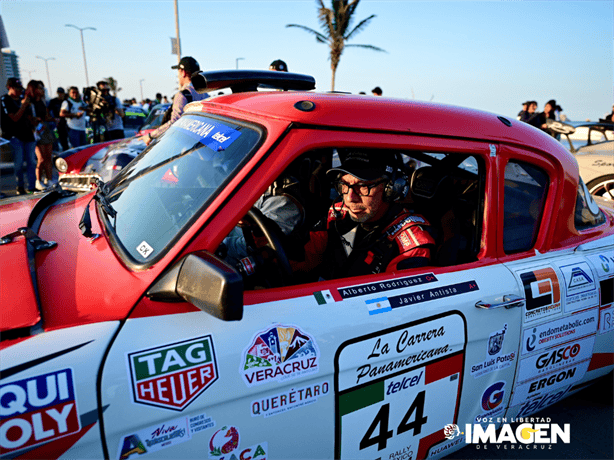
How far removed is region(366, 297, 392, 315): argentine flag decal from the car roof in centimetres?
61

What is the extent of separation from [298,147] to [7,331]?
0.98m

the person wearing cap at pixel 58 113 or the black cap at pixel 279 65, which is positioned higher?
the black cap at pixel 279 65

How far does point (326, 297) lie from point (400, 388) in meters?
0.42

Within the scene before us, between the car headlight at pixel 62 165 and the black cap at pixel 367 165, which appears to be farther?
the car headlight at pixel 62 165

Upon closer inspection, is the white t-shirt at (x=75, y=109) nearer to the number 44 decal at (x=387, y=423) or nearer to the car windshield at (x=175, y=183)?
the car windshield at (x=175, y=183)

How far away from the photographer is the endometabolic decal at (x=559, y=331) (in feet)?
5.78

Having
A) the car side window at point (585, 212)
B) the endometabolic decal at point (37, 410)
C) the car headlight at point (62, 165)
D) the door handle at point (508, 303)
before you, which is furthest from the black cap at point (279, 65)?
the endometabolic decal at point (37, 410)

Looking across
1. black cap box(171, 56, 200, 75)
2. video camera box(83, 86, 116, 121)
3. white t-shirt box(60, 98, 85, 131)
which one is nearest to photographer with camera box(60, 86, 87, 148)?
white t-shirt box(60, 98, 85, 131)

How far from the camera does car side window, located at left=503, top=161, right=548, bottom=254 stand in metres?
1.83

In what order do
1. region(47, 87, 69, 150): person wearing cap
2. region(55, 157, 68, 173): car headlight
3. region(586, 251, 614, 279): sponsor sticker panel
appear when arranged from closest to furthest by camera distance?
region(586, 251, 614, 279): sponsor sticker panel
region(55, 157, 68, 173): car headlight
region(47, 87, 69, 150): person wearing cap

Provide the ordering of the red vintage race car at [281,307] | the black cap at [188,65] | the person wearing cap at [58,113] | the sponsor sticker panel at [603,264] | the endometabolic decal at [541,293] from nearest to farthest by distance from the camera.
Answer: the red vintage race car at [281,307]
the endometabolic decal at [541,293]
the sponsor sticker panel at [603,264]
the black cap at [188,65]
the person wearing cap at [58,113]

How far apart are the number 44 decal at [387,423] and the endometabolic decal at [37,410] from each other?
0.91 meters

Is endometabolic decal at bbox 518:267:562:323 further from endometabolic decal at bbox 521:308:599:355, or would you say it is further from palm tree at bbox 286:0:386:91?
palm tree at bbox 286:0:386:91

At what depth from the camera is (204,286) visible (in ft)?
3.66
